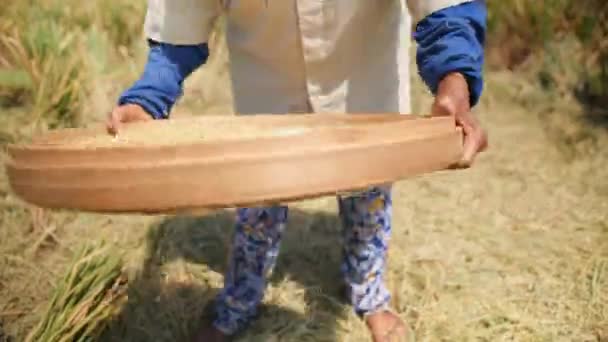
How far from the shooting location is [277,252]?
4.16 ft

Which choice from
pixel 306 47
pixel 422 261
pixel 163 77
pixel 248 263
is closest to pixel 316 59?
pixel 306 47

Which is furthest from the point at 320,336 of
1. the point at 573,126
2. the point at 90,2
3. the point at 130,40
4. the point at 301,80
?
the point at 90,2

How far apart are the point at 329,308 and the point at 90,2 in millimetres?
1481

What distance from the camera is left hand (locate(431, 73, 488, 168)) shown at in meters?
0.69

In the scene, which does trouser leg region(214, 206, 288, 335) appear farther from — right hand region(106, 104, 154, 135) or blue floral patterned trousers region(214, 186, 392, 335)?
right hand region(106, 104, 154, 135)

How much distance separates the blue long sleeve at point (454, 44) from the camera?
2.53 ft

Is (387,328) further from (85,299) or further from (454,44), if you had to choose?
(454,44)

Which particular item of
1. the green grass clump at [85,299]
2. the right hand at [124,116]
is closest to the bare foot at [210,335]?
the green grass clump at [85,299]

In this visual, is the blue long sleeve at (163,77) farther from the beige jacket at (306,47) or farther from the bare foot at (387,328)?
the bare foot at (387,328)

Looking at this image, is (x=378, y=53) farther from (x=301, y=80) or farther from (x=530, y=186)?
(x=530, y=186)

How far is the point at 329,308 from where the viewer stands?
1404 mm

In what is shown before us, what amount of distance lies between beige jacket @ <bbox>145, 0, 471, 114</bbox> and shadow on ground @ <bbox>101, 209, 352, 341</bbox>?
475mm

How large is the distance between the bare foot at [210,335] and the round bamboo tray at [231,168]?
0.72 metres

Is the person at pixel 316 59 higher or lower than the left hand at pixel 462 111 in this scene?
higher
